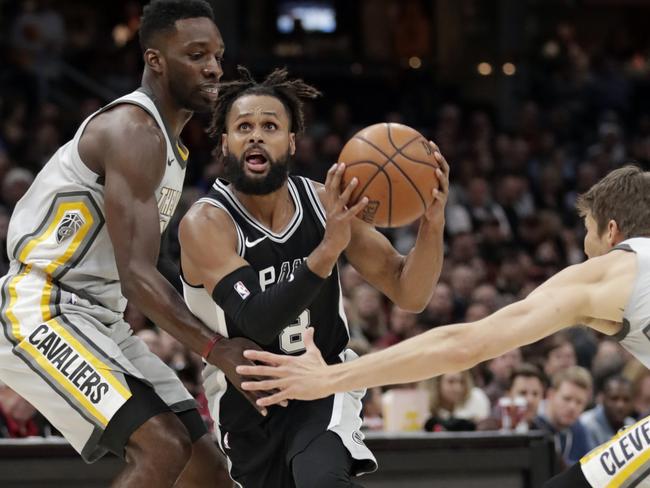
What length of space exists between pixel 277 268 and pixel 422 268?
1.76ft

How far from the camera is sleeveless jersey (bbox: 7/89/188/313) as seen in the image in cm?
442

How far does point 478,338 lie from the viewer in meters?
3.55

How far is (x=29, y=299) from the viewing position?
14.3ft

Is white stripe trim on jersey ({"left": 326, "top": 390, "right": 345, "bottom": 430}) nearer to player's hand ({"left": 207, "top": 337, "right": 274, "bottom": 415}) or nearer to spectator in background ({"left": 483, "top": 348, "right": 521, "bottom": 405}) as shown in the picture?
player's hand ({"left": 207, "top": 337, "right": 274, "bottom": 415})

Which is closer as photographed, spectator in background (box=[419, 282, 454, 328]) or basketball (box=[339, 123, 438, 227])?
basketball (box=[339, 123, 438, 227])

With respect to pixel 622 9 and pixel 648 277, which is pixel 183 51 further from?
pixel 622 9

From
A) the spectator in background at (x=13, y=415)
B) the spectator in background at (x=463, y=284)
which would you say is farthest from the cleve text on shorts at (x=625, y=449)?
the spectator in background at (x=463, y=284)

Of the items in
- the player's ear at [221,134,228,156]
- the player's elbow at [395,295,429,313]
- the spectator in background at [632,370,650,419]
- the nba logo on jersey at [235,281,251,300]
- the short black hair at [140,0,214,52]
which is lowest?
the spectator in background at [632,370,650,419]

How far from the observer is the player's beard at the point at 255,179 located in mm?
4336

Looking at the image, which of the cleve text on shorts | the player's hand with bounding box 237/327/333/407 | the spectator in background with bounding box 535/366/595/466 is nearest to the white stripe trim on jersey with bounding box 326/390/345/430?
the player's hand with bounding box 237/327/333/407

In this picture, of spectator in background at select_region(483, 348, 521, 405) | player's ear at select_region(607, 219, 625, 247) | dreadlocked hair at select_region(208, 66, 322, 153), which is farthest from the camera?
spectator in background at select_region(483, 348, 521, 405)

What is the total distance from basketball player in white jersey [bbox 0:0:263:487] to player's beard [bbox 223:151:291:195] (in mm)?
255

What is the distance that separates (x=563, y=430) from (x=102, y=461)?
2.84 metres

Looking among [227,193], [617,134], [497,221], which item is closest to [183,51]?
[227,193]
